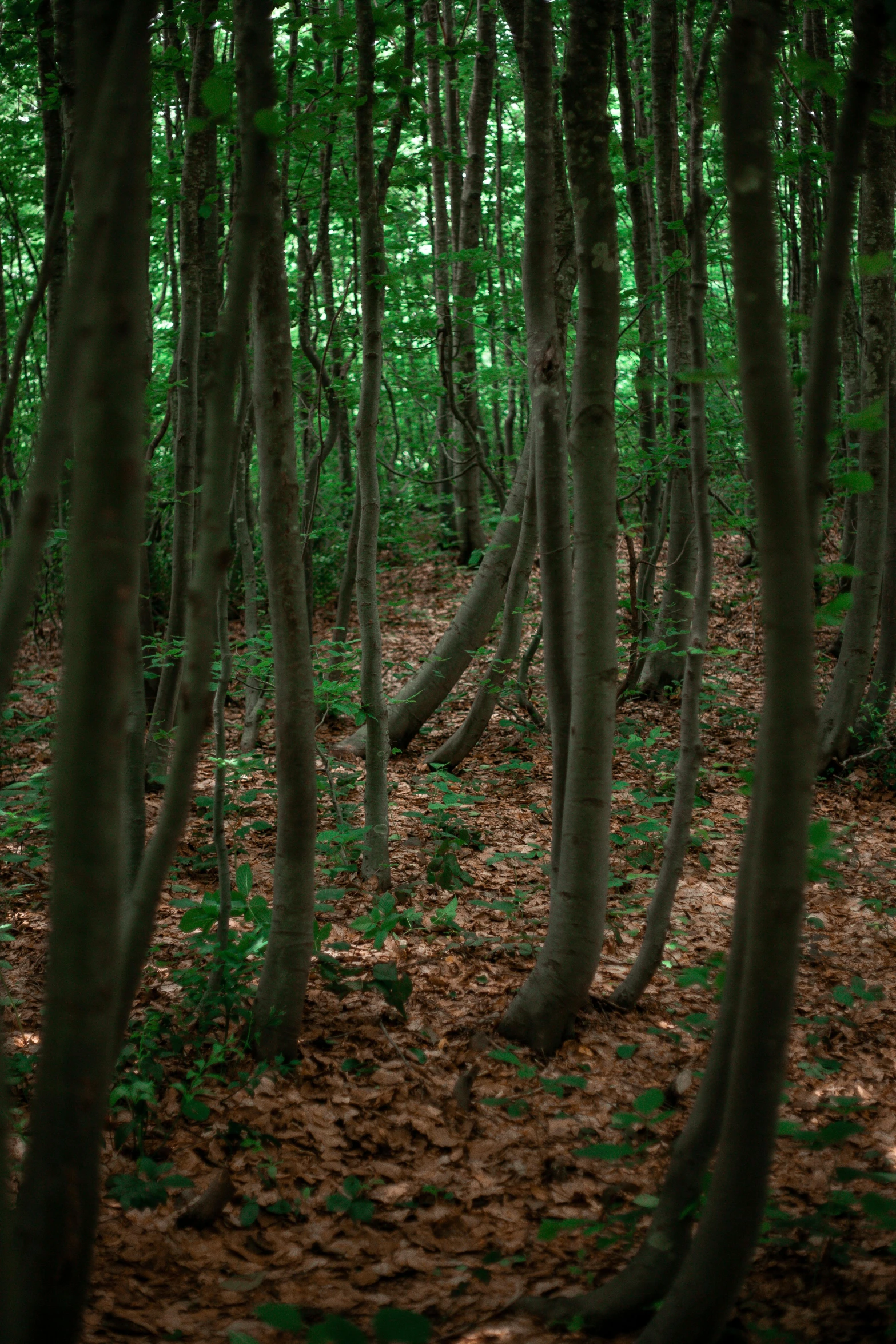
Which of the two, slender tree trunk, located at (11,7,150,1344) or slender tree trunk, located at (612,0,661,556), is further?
slender tree trunk, located at (612,0,661,556)

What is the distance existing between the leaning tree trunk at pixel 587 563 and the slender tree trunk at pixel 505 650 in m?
1.82

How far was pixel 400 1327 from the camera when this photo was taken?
157 cm

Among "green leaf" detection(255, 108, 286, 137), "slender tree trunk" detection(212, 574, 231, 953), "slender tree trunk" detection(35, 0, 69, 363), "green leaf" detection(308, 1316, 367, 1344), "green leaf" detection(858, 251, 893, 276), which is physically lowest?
"green leaf" detection(308, 1316, 367, 1344)

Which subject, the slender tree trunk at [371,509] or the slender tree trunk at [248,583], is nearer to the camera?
the slender tree trunk at [371,509]

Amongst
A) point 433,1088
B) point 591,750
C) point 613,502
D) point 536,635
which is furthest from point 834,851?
point 536,635

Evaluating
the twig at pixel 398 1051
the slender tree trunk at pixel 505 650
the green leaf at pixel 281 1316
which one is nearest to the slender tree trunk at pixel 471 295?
the slender tree trunk at pixel 505 650

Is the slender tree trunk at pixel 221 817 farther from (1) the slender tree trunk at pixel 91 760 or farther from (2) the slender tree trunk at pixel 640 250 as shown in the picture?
(2) the slender tree trunk at pixel 640 250

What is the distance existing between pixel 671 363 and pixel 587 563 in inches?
209

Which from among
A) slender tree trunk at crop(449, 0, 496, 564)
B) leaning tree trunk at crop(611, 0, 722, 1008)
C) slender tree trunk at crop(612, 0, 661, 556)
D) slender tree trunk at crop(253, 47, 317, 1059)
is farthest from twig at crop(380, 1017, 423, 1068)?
slender tree trunk at crop(612, 0, 661, 556)

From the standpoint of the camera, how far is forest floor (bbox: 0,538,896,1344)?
2.20 meters

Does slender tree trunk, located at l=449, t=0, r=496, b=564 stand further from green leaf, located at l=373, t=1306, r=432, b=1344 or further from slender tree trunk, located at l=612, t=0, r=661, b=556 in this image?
green leaf, located at l=373, t=1306, r=432, b=1344

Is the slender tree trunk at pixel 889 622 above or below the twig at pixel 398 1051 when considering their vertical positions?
above

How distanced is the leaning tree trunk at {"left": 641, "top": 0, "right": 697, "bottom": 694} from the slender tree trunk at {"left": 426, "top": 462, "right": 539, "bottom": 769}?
0.97 metres

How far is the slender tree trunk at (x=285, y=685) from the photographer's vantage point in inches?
126
